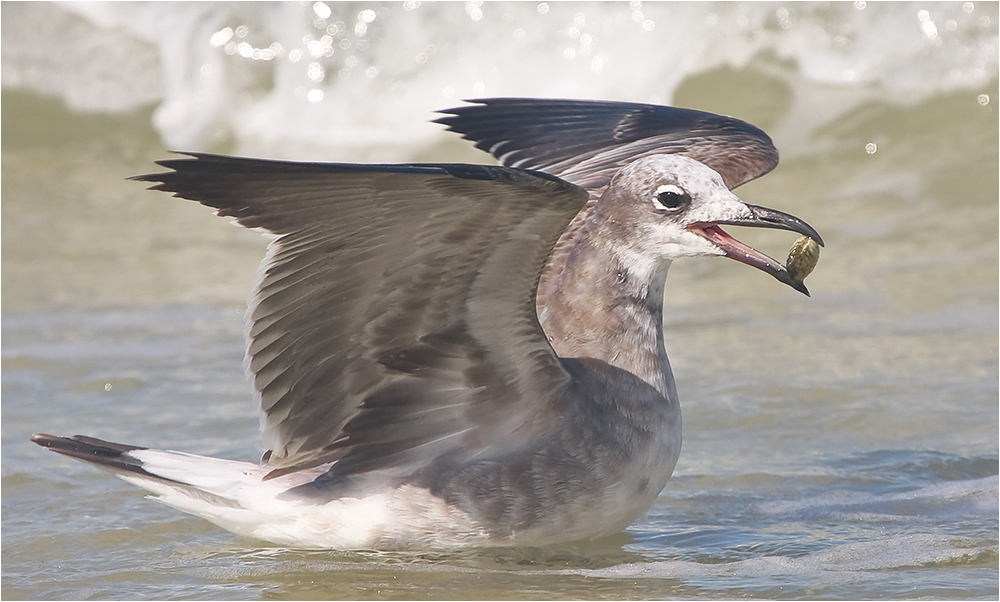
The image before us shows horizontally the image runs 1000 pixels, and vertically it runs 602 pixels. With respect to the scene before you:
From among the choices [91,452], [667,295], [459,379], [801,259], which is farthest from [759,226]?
[667,295]

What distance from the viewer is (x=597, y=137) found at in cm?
492

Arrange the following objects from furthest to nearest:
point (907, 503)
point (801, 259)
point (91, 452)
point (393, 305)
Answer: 1. point (907, 503)
2. point (801, 259)
3. point (91, 452)
4. point (393, 305)

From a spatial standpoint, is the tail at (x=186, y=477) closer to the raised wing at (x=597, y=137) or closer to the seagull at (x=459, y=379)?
the seagull at (x=459, y=379)

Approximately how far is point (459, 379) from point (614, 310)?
562mm

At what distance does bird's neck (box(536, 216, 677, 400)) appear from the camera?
4016 millimetres

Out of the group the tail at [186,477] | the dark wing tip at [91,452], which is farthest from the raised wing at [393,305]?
the dark wing tip at [91,452]

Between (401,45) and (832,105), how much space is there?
331cm

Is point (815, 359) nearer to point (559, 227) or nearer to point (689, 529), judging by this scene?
point (689, 529)

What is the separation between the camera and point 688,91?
9.71 meters

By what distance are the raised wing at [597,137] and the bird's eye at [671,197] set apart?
78 centimetres

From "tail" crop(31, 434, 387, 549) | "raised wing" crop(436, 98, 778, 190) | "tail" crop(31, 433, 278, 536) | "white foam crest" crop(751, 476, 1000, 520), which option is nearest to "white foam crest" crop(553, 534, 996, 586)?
"white foam crest" crop(751, 476, 1000, 520)

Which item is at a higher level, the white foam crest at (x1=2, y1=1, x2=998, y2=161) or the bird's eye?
the white foam crest at (x1=2, y1=1, x2=998, y2=161)

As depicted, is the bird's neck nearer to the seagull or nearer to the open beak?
the seagull

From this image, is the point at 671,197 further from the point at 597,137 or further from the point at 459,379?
the point at 597,137
